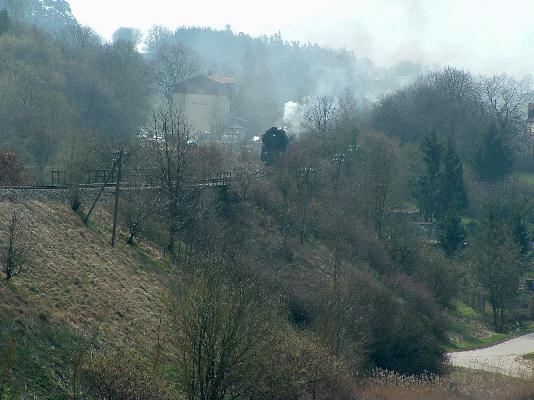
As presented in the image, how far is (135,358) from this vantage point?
60.1 ft

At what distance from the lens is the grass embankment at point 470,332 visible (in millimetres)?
36031

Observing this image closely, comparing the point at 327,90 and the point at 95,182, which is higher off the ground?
the point at 327,90

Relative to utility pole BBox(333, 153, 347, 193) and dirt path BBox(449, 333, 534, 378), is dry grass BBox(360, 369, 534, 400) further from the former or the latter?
utility pole BBox(333, 153, 347, 193)

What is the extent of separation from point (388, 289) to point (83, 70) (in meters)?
32.6

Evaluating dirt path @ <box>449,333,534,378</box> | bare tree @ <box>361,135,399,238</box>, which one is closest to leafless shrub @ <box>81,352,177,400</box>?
dirt path @ <box>449,333,534,378</box>

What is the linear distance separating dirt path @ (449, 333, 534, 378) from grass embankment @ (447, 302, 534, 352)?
0.62m

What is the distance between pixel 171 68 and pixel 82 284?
200 feet

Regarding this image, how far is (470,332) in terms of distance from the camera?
38.0 m

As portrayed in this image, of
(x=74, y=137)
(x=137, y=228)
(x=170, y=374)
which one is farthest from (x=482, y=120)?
(x=170, y=374)

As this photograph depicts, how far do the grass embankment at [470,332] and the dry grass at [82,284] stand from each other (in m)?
14.3

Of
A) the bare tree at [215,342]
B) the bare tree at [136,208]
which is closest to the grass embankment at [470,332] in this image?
the bare tree at [136,208]

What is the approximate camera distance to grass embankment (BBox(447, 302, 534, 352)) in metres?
36.0

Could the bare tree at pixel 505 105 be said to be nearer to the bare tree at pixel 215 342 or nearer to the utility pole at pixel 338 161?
the utility pole at pixel 338 161

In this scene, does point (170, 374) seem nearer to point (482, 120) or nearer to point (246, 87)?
point (482, 120)
